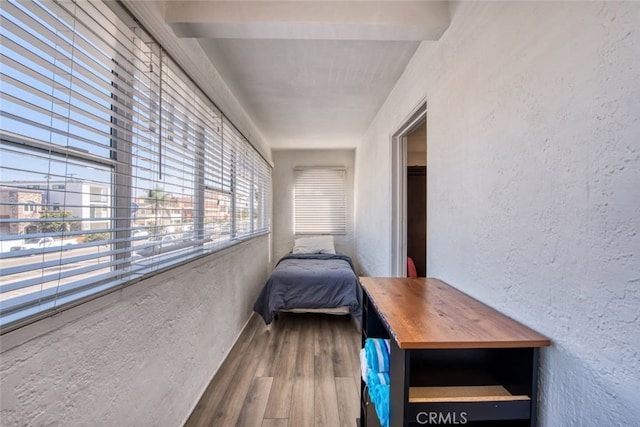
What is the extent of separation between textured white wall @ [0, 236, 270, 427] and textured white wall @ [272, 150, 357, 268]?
9.71 feet

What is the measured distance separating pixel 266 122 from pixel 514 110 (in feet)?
9.73

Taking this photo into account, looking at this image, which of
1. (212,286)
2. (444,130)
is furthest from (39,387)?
(444,130)

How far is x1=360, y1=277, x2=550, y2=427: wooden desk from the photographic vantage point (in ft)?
2.61

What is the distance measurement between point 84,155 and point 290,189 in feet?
13.6

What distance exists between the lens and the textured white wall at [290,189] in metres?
5.02

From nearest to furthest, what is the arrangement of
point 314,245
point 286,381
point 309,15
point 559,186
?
point 559,186 < point 309,15 < point 286,381 < point 314,245

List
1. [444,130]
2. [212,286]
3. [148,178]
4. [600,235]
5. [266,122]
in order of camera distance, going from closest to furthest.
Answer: [600,235] → [148,178] → [444,130] → [212,286] → [266,122]

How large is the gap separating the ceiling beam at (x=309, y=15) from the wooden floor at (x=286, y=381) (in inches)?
87.4

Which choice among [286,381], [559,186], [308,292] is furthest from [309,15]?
[308,292]

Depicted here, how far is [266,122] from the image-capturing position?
11.4ft

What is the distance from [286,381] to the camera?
2.02 meters

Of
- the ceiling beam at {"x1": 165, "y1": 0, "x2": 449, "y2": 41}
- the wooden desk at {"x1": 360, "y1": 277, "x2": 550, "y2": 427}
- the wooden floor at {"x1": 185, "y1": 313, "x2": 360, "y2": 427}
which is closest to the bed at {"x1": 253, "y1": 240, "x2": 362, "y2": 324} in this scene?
the wooden floor at {"x1": 185, "y1": 313, "x2": 360, "y2": 427}

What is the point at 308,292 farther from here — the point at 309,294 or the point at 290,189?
the point at 290,189

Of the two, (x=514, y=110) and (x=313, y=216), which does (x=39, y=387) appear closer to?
(x=514, y=110)
